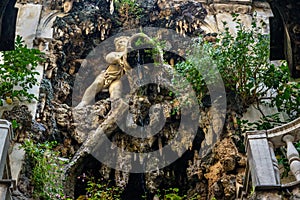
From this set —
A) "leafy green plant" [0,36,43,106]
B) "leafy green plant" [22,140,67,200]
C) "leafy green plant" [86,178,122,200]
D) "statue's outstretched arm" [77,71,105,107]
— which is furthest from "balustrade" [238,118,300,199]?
"statue's outstretched arm" [77,71,105,107]

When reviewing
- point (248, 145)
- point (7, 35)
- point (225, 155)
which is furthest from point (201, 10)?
point (7, 35)

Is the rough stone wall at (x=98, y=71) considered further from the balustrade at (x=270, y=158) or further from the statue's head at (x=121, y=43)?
the balustrade at (x=270, y=158)

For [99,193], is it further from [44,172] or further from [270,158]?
[270,158]

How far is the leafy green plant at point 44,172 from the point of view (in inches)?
355

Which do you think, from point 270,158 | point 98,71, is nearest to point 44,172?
point 270,158

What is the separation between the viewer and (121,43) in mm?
14117

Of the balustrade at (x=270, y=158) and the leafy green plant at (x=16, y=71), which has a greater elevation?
the leafy green plant at (x=16, y=71)

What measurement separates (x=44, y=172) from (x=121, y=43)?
19.7 feet

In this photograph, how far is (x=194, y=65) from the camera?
36.7 ft

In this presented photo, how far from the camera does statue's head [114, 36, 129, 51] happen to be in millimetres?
14010

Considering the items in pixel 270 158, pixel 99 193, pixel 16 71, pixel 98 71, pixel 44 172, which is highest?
pixel 98 71

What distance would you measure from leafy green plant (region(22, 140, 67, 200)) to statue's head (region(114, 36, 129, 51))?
17.5 ft

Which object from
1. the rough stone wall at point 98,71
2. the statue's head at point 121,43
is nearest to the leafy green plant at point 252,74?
the rough stone wall at point 98,71

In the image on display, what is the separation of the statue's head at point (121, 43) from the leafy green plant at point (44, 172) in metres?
5.33
